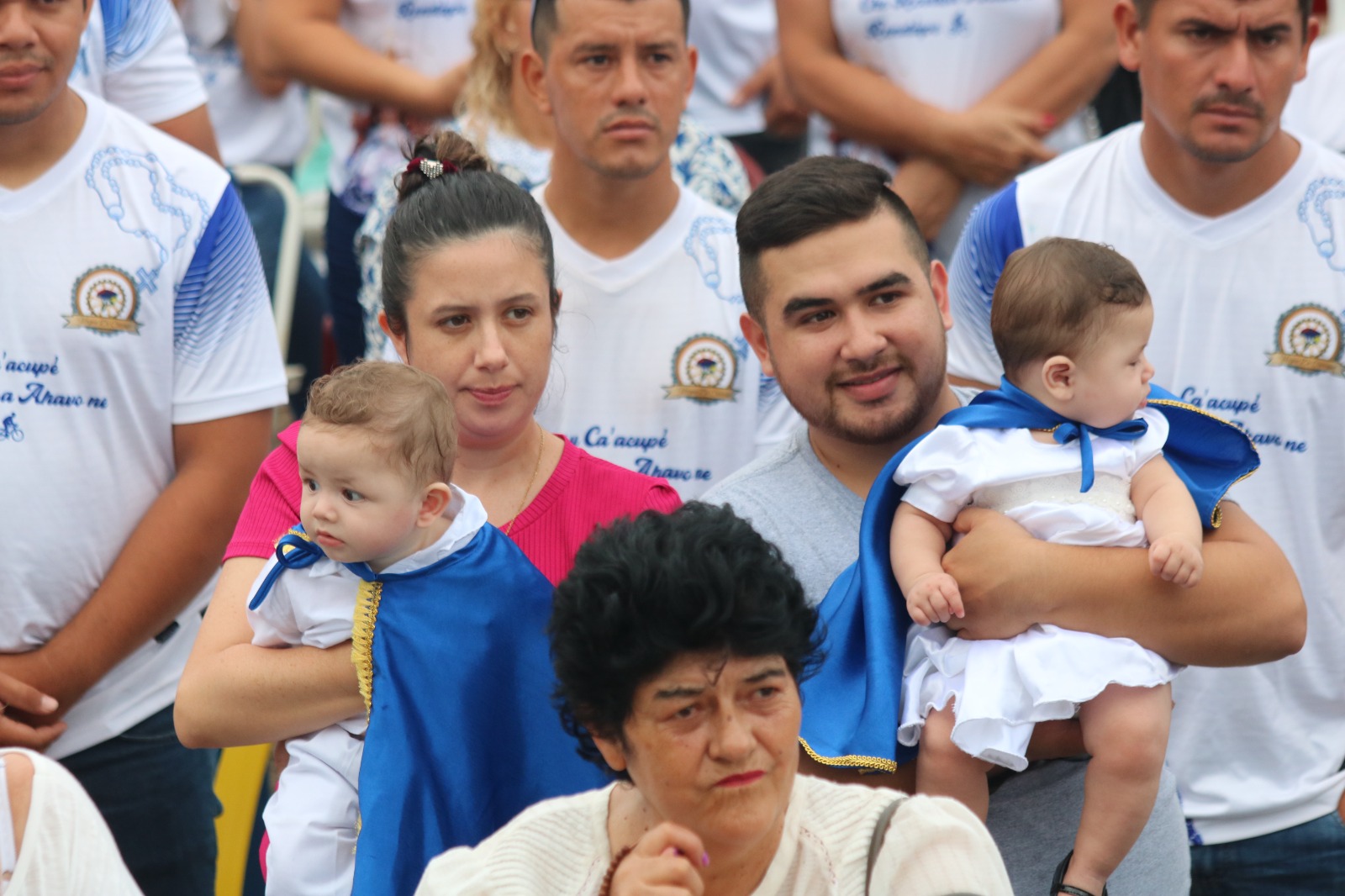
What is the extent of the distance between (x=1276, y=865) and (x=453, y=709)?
2.14m

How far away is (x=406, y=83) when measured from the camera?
540cm

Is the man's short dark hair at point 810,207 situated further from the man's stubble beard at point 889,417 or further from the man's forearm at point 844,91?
the man's forearm at point 844,91

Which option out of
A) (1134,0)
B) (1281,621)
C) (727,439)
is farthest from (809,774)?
(1134,0)

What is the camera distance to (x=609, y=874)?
2.40 metres

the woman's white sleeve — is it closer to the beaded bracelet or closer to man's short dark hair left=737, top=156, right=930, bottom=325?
the beaded bracelet

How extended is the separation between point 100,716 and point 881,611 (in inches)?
79.5

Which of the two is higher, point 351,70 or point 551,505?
point 351,70

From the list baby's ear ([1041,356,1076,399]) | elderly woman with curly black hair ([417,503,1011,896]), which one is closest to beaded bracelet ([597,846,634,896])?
elderly woman with curly black hair ([417,503,1011,896])

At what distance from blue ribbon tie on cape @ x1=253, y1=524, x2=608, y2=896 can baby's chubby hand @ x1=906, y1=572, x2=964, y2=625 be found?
0.64 meters

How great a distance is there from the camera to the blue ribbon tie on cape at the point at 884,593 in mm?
2898

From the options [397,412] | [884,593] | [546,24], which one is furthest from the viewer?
[546,24]

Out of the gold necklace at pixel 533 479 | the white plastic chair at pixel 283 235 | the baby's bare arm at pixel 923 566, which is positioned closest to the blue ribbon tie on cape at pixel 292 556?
the gold necklace at pixel 533 479

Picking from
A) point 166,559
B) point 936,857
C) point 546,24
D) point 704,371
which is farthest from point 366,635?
point 546,24

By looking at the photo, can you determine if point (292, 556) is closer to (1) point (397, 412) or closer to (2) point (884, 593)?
(1) point (397, 412)
